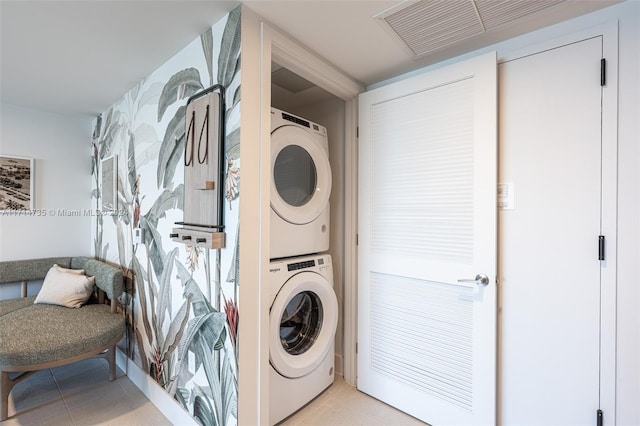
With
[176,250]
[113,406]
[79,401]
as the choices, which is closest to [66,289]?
[79,401]

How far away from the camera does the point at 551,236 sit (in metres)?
1.48

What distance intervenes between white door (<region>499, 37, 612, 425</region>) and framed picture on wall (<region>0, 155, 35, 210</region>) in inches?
152

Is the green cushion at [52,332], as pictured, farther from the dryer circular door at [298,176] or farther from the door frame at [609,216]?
the door frame at [609,216]

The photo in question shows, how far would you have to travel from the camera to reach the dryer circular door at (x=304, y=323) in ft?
5.76

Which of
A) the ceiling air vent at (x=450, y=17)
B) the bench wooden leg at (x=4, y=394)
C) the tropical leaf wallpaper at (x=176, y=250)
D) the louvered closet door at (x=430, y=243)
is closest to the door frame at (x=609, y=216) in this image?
the ceiling air vent at (x=450, y=17)

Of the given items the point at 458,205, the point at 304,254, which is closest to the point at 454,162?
the point at 458,205

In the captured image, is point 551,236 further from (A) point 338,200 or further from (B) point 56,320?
(B) point 56,320

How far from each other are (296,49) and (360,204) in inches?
41.6

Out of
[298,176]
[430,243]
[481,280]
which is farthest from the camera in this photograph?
[298,176]

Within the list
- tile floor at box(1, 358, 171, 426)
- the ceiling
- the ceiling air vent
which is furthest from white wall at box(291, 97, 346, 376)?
tile floor at box(1, 358, 171, 426)

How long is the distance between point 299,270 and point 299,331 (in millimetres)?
514

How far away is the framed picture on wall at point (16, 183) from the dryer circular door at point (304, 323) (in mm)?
2726

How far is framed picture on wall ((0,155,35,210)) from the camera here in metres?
2.61

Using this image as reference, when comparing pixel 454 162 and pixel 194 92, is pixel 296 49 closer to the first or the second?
pixel 194 92
